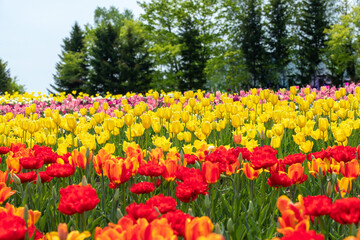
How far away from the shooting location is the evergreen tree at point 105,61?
34625 millimetres

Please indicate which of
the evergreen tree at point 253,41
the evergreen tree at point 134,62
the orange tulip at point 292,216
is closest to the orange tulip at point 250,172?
the orange tulip at point 292,216

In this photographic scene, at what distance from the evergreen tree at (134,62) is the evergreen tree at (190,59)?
318 centimetres

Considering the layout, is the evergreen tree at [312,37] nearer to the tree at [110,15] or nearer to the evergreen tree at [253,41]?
the evergreen tree at [253,41]

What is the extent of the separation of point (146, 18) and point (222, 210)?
126 ft

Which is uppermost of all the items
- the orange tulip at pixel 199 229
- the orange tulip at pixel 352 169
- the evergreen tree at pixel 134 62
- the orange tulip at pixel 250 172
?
the evergreen tree at pixel 134 62

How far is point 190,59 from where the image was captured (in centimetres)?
3506

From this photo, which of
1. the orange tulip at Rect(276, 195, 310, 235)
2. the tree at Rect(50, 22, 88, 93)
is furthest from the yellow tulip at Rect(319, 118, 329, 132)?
the tree at Rect(50, 22, 88, 93)

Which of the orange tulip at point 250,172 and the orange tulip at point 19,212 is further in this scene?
the orange tulip at point 250,172

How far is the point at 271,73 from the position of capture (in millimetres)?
36500

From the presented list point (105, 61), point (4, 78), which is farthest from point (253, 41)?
point (4, 78)

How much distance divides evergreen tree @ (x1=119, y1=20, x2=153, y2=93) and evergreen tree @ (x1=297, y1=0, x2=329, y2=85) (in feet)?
48.8

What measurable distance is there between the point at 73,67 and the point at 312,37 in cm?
2610

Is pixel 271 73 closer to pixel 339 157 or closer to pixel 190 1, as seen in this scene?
pixel 190 1

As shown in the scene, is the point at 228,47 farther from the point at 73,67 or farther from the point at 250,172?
the point at 250,172
